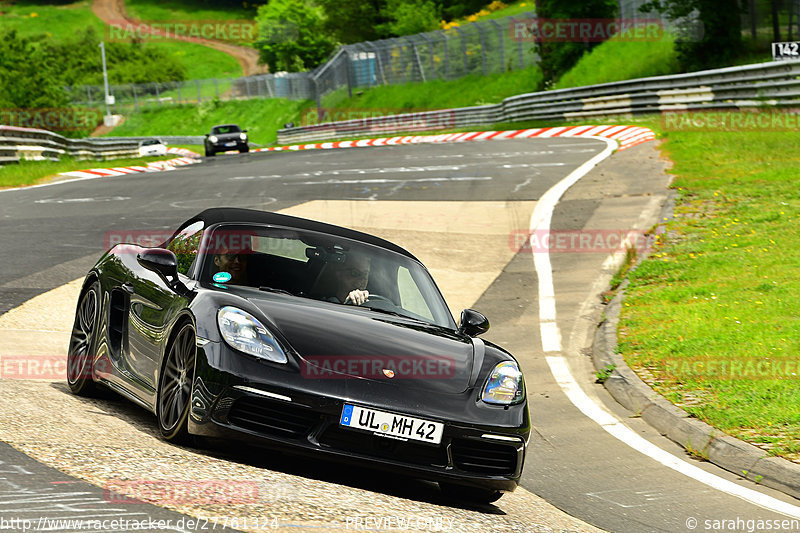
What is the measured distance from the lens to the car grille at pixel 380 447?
5.31m

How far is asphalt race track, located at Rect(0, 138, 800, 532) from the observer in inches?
191

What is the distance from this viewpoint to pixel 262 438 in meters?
5.30

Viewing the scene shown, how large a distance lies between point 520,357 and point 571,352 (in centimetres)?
57

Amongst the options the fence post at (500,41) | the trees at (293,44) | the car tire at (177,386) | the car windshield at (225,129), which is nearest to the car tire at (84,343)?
the car tire at (177,386)

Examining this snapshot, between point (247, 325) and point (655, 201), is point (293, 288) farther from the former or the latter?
point (655, 201)

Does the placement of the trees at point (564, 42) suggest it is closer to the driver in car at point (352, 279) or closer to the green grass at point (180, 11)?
the driver in car at point (352, 279)

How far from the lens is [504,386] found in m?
5.96

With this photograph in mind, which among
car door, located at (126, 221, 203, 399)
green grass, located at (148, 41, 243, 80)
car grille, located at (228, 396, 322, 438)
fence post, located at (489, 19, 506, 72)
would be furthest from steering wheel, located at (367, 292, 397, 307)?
green grass, located at (148, 41, 243, 80)

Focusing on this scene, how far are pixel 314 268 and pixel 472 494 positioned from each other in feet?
5.59

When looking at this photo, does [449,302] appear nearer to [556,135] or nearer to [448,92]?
[556,135]

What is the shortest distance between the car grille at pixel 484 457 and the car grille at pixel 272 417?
0.78 m

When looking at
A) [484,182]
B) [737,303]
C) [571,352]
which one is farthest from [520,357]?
[484,182]
